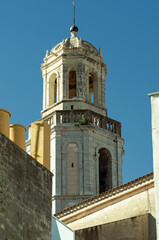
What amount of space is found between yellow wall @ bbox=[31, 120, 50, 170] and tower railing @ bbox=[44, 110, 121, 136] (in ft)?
80.2

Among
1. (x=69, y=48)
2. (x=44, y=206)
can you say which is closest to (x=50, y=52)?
(x=69, y=48)

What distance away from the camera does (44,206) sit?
49.0 ft

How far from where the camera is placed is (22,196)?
1430 cm

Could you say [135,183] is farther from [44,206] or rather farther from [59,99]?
[59,99]

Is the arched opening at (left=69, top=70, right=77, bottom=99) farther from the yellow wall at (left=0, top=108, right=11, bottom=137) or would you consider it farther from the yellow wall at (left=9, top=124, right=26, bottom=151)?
the yellow wall at (left=0, top=108, right=11, bottom=137)

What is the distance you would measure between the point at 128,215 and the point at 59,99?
65.8ft

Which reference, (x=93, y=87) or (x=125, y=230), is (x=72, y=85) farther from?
(x=125, y=230)

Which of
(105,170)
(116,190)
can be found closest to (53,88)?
(105,170)

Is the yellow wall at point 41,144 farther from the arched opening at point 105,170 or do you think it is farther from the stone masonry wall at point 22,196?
the arched opening at point 105,170

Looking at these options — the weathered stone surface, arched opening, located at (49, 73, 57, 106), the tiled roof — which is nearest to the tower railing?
arched opening, located at (49, 73, 57, 106)

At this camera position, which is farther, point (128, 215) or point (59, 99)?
point (59, 99)

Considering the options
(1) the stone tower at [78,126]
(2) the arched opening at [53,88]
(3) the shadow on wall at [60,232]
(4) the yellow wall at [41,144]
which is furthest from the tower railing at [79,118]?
(4) the yellow wall at [41,144]

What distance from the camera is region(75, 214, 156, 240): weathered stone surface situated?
823 inches

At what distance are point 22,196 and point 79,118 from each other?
87.8 ft
